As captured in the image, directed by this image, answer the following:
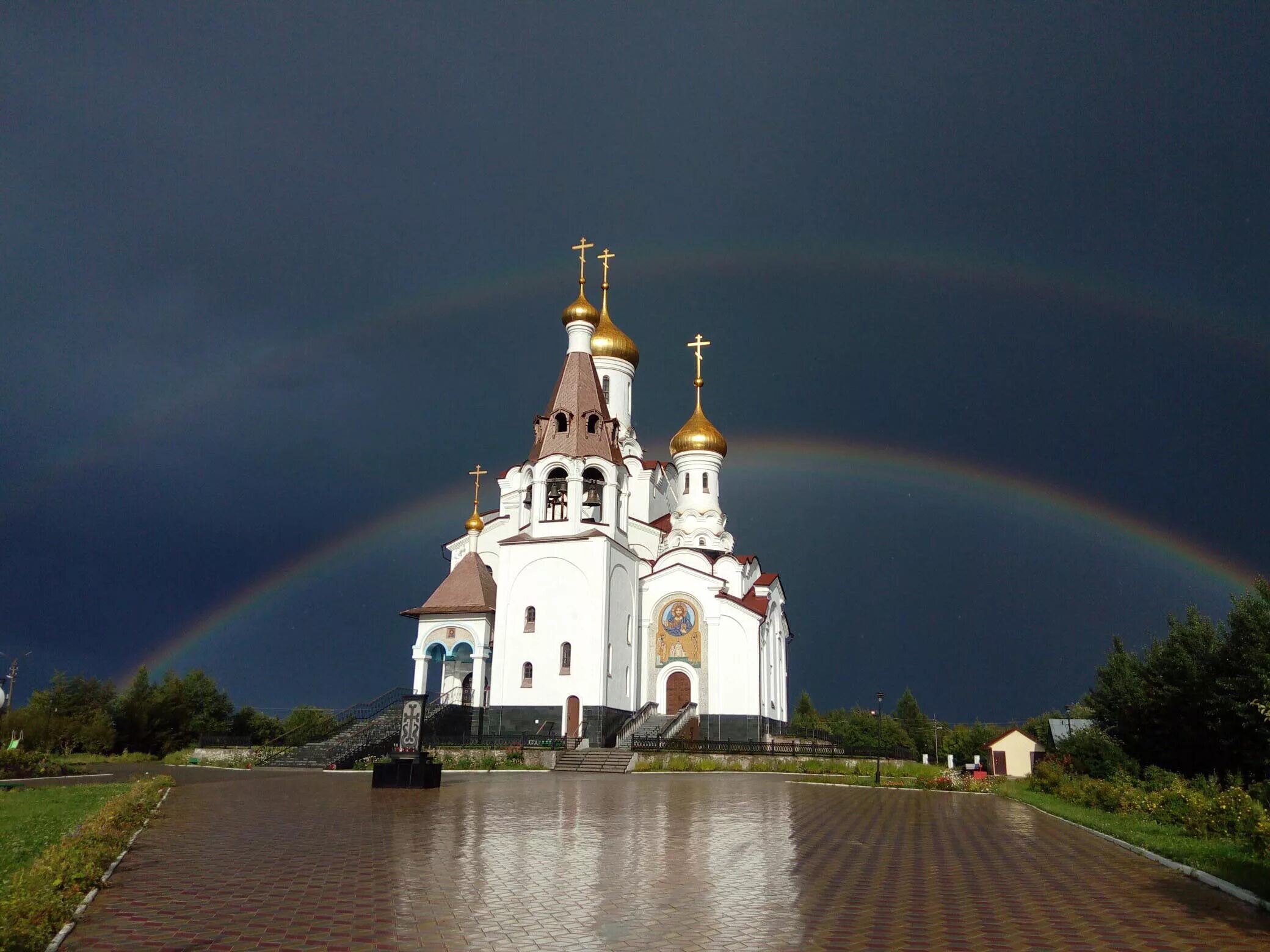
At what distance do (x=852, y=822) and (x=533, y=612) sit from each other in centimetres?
2356

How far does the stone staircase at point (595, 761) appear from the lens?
31.4 meters

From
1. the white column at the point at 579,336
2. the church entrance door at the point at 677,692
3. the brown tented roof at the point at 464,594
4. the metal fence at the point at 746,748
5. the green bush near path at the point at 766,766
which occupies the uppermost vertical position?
the white column at the point at 579,336

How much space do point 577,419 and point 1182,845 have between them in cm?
2997

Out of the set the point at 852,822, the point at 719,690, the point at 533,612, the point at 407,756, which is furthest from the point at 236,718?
the point at 852,822

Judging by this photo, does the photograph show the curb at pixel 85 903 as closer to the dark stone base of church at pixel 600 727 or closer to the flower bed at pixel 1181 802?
the flower bed at pixel 1181 802

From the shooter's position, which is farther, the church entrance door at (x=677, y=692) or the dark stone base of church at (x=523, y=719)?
the church entrance door at (x=677, y=692)

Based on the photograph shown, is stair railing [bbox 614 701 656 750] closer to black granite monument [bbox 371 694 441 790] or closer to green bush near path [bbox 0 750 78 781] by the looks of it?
black granite monument [bbox 371 694 441 790]

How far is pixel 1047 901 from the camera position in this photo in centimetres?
870

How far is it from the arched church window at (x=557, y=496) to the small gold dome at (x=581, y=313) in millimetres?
8674

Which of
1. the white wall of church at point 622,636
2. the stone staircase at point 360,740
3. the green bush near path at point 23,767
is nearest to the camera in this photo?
the green bush near path at point 23,767

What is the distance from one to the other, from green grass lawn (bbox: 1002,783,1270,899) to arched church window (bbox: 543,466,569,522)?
2349cm

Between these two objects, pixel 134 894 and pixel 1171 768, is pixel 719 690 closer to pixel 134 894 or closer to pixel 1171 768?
pixel 1171 768

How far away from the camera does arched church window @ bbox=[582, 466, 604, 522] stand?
A: 1534 inches

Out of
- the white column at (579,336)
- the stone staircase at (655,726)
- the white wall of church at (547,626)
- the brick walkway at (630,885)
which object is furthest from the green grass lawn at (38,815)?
the white column at (579,336)
